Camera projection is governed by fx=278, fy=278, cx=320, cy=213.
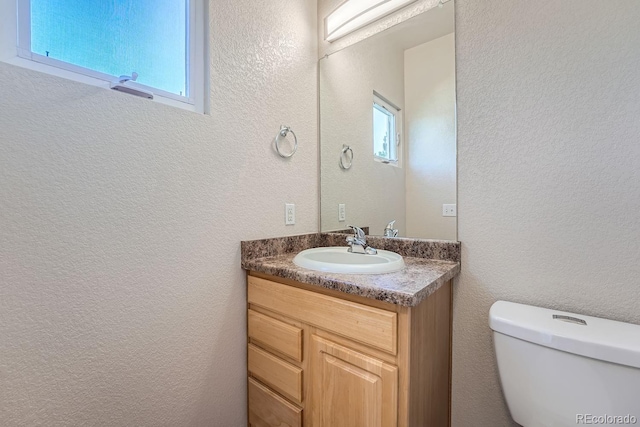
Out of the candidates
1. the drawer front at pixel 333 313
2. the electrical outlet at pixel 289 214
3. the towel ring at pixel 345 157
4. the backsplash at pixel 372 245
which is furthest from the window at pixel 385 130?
the drawer front at pixel 333 313

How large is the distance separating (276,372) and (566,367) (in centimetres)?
99

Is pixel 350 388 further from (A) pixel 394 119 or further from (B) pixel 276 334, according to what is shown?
(A) pixel 394 119

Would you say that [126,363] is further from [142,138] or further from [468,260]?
[468,260]

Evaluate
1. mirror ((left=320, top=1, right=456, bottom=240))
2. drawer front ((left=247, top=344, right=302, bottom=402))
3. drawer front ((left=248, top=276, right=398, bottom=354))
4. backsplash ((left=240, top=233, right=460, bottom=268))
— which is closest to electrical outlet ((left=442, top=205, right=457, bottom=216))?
mirror ((left=320, top=1, right=456, bottom=240))

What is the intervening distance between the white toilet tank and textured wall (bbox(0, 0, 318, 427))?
3.50 ft

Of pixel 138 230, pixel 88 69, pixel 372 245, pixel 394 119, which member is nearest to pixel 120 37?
pixel 88 69

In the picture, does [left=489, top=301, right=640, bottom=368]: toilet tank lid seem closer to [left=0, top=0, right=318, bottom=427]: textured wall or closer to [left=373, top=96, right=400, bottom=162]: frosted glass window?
[left=373, top=96, right=400, bottom=162]: frosted glass window

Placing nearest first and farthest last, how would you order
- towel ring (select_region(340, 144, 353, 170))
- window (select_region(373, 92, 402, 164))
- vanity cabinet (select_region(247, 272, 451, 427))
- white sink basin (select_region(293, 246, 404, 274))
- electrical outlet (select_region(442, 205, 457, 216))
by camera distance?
vanity cabinet (select_region(247, 272, 451, 427)) → white sink basin (select_region(293, 246, 404, 274)) → electrical outlet (select_region(442, 205, 457, 216)) → window (select_region(373, 92, 402, 164)) → towel ring (select_region(340, 144, 353, 170))

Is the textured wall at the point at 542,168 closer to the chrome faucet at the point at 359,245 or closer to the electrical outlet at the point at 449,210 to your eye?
the electrical outlet at the point at 449,210

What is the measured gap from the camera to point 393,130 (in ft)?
4.85

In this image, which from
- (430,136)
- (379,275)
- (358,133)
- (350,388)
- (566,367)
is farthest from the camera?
(358,133)

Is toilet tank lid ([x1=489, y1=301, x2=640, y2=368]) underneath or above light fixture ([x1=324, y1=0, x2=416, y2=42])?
underneath

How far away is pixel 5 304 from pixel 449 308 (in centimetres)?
149

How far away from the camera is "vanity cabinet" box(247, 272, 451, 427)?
842mm
